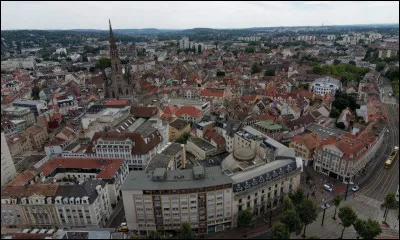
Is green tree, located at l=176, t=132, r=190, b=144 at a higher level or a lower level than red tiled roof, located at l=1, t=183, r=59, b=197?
lower

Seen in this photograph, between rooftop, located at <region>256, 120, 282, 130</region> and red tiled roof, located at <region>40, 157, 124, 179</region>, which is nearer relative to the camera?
red tiled roof, located at <region>40, 157, 124, 179</region>

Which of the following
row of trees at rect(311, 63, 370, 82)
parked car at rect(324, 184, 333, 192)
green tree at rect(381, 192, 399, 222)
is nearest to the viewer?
green tree at rect(381, 192, 399, 222)

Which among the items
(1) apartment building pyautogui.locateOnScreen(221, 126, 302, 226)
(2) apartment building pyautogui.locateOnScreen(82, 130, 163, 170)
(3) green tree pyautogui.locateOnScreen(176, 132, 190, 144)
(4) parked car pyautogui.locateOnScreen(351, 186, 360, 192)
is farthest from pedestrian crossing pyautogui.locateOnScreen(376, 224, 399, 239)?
(3) green tree pyautogui.locateOnScreen(176, 132, 190, 144)

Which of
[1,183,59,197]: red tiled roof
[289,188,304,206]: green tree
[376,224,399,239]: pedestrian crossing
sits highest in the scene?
[1,183,59,197]: red tiled roof

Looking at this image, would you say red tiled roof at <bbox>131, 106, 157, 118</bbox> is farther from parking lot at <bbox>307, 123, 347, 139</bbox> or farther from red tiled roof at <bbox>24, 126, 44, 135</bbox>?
parking lot at <bbox>307, 123, 347, 139</bbox>

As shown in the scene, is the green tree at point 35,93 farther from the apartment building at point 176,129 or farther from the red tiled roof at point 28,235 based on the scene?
the red tiled roof at point 28,235

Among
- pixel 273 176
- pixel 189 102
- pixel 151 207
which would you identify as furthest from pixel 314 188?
pixel 189 102

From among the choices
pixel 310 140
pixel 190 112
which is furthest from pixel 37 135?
pixel 310 140
